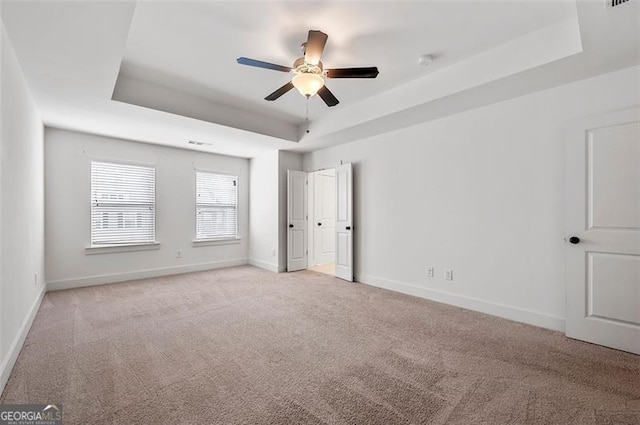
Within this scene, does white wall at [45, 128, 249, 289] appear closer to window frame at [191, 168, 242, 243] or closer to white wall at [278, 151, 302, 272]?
window frame at [191, 168, 242, 243]

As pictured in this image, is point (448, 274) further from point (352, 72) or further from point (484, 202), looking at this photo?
point (352, 72)

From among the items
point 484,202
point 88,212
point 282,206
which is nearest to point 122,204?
point 88,212

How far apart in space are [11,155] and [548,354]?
486 centimetres

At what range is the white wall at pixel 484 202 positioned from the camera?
9.77ft

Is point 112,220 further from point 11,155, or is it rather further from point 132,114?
point 11,155

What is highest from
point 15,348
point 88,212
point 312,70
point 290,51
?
point 290,51

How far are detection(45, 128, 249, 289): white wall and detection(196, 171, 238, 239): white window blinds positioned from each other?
13 cm

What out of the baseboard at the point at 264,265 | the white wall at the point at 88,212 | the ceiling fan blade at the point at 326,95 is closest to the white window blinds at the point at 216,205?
the white wall at the point at 88,212

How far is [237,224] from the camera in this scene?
6566mm

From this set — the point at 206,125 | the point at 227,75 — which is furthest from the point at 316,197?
the point at 227,75

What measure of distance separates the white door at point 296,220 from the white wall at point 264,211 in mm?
265

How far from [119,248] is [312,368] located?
4380 millimetres

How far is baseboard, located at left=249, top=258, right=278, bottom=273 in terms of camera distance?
5882mm

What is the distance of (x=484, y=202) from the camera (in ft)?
11.5
